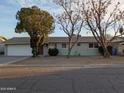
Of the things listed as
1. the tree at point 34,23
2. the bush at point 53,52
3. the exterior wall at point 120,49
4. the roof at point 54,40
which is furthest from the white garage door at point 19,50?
the exterior wall at point 120,49

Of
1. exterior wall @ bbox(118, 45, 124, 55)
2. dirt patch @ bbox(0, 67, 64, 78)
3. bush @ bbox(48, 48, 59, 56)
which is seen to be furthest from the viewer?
exterior wall @ bbox(118, 45, 124, 55)

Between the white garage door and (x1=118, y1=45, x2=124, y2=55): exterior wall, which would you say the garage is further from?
(x1=118, y1=45, x2=124, y2=55): exterior wall

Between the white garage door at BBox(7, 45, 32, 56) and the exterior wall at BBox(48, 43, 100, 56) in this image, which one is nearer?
the exterior wall at BBox(48, 43, 100, 56)

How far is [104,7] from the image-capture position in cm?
4031

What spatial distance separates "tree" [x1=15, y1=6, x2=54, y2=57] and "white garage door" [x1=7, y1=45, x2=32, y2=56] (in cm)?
804

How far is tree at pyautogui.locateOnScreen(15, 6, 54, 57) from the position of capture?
142 ft

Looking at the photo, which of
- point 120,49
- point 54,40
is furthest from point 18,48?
point 120,49

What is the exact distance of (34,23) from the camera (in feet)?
141

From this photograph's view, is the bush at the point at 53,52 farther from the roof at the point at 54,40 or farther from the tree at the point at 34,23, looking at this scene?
the tree at the point at 34,23

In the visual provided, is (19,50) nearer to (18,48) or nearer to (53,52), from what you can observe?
(18,48)

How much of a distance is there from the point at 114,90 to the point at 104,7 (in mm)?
30421

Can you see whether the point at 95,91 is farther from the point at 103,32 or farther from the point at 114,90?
the point at 103,32

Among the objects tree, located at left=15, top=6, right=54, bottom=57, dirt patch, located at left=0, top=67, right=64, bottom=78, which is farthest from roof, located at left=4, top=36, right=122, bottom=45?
dirt patch, located at left=0, top=67, right=64, bottom=78

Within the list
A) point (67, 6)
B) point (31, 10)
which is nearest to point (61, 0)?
point (67, 6)
